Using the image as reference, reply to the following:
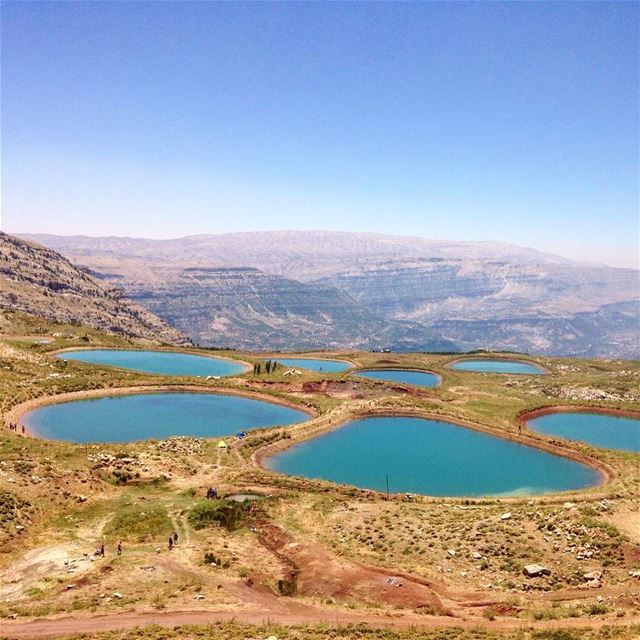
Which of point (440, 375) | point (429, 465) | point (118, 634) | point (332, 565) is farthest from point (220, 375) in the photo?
point (118, 634)

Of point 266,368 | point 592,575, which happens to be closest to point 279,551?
point 592,575

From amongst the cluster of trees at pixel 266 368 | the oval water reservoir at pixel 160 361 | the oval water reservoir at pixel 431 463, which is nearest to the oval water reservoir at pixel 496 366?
the cluster of trees at pixel 266 368

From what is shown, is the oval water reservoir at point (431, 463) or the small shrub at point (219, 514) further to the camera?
the oval water reservoir at point (431, 463)

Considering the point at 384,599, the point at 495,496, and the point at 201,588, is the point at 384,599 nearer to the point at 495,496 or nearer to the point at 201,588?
the point at 201,588

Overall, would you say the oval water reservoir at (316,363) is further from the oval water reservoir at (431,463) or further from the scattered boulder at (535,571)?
the scattered boulder at (535,571)

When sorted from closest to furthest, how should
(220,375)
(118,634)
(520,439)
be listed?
(118,634) < (520,439) < (220,375)
